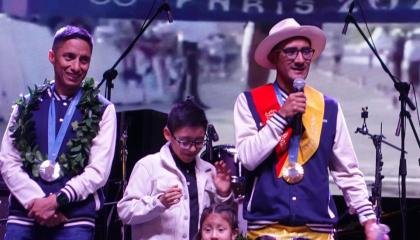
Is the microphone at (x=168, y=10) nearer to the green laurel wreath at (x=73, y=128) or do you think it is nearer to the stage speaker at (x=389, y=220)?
the stage speaker at (x=389, y=220)

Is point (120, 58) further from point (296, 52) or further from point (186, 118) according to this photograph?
point (296, 52)

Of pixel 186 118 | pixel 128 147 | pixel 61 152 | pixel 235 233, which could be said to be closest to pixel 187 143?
pixel 186 118

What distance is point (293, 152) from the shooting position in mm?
3400

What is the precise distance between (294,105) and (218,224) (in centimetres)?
70

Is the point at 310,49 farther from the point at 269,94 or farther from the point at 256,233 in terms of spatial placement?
the point at 256,233

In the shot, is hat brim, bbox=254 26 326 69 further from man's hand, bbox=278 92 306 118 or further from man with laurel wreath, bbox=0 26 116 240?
man with laurel wreath, bbox=0 26 116 240

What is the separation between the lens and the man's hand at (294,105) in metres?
3.27

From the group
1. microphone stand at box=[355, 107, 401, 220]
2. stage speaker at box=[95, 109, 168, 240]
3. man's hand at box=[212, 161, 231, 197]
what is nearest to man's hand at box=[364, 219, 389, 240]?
man's hand at box=[212, 161, 231, 197]

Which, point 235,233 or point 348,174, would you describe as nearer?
point 348,174

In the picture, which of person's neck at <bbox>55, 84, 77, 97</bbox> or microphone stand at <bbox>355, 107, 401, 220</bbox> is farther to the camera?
microphone stand at <bbox>355, 107, 401, 220</bbox>

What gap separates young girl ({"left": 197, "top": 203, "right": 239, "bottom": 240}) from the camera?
3.63m

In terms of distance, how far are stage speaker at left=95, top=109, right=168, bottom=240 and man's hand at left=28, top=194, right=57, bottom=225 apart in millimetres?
2141

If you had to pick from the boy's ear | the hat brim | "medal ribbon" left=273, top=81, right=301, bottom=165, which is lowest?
the boy's ear

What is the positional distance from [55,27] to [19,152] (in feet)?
10.8
